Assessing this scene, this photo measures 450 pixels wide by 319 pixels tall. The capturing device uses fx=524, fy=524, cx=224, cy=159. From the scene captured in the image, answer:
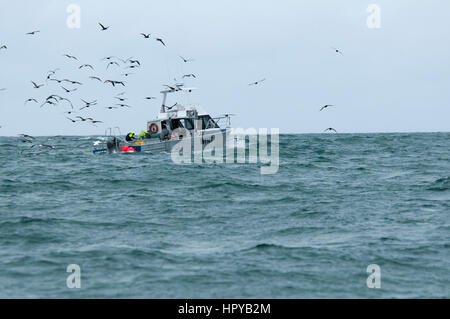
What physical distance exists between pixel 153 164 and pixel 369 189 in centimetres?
1353

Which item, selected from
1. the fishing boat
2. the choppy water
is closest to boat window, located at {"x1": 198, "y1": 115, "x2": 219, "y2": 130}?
the fishing boat

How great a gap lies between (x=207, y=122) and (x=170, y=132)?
119 inches

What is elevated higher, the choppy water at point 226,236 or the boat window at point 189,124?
the boat window at point 189,124

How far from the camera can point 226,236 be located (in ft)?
40.7

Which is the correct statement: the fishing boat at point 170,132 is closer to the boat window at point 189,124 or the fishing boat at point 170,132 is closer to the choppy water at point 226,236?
the boat window at point 189,124

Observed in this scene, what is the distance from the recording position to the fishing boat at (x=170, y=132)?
36.4 meters

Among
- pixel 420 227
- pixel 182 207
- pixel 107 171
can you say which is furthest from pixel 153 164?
pixel 420 227

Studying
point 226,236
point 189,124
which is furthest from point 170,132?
point 226,236

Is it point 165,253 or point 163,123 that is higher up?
point 163,123

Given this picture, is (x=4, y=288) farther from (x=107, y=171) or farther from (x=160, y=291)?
(x=107, y=171)

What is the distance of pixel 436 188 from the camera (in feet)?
65.2

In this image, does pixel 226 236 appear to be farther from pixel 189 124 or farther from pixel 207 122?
pixel 207 122

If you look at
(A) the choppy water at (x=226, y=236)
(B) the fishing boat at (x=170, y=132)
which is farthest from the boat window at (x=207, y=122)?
(A) the choppy water at (x=226, y=236)
